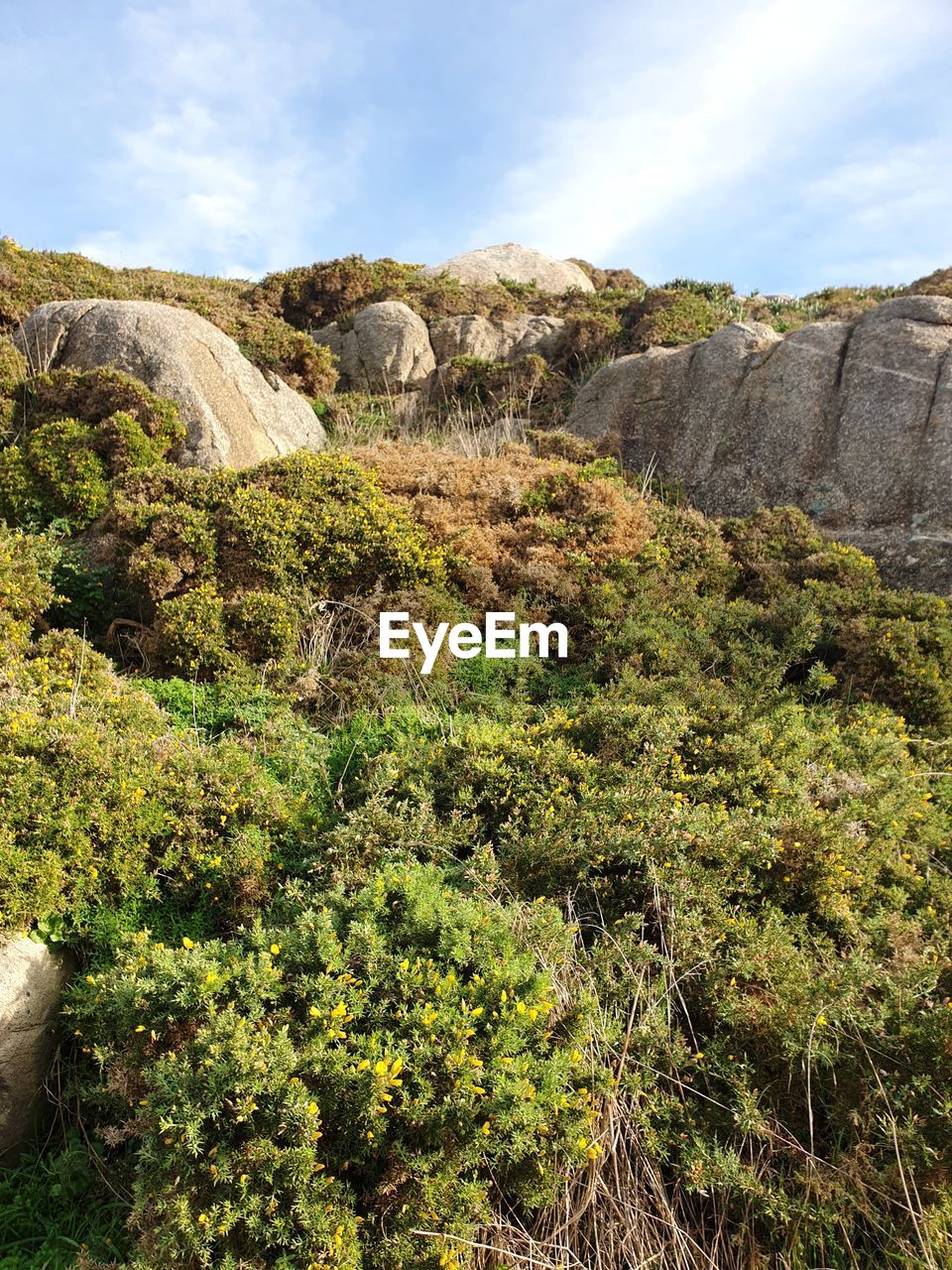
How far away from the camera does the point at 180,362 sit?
8.88 meters

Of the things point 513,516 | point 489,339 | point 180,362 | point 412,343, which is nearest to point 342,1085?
point 513,516

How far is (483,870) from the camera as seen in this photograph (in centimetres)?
403

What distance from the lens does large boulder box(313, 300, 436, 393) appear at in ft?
49.7

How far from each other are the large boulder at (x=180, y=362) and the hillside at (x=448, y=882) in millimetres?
487

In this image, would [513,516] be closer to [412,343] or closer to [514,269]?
[412,343]

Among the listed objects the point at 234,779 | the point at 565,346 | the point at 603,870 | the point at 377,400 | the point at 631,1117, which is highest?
the point at 565,346

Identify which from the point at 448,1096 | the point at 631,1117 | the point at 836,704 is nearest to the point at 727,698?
the point at 836,704

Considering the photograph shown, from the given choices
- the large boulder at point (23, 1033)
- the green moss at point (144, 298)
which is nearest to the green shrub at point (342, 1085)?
the large boulder at point (23, 1033)

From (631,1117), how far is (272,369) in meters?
11.1

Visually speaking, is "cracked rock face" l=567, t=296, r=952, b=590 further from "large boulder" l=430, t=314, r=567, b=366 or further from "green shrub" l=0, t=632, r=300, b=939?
"green shrub" l=0, t=632, r=300, b=939

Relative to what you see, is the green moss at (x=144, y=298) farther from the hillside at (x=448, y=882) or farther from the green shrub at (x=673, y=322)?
the green shrub at (x=673, y=322)

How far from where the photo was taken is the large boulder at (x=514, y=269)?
20484 millimetres

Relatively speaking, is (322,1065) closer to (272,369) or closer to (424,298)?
(272,369)

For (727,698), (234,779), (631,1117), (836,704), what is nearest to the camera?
(631,1117)
